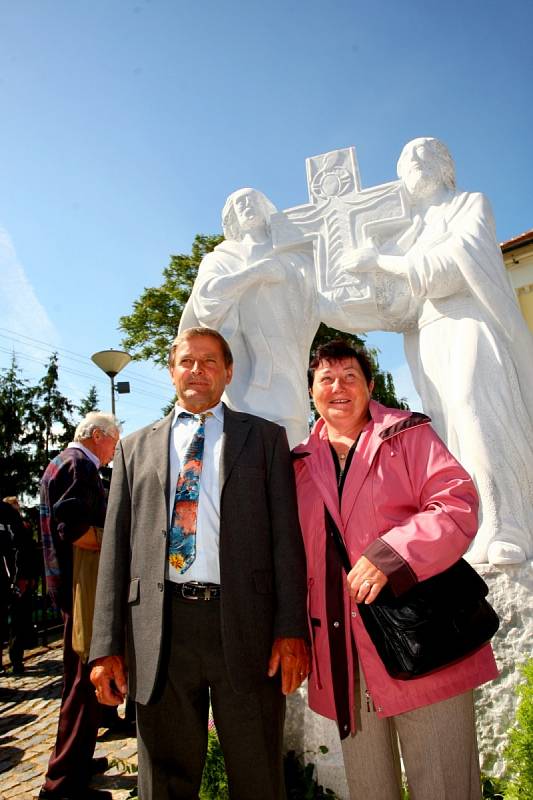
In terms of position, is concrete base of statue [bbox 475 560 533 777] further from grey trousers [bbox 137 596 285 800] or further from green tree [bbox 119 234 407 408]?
green tree [bbox 119 234 407 408]

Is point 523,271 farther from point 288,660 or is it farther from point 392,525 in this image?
point 288,660

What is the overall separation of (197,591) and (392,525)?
68 centimetres

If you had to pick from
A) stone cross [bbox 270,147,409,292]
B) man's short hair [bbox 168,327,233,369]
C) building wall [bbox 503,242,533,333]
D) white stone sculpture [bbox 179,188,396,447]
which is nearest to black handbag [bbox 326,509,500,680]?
man's short hair [bbox 168,327,233,369]

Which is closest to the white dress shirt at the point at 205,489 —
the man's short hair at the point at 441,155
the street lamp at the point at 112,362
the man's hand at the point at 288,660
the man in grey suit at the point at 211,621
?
the man in grey suit at the point at 211,621

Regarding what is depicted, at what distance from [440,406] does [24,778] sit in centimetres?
341

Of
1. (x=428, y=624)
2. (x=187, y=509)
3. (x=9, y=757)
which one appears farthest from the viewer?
(x=9, y=757)

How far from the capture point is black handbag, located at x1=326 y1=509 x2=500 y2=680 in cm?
150

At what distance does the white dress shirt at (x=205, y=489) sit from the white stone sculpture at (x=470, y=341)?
151 cm

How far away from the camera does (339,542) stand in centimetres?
175

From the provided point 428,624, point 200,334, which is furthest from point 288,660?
point 200,334

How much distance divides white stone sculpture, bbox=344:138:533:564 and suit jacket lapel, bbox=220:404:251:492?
1.48m

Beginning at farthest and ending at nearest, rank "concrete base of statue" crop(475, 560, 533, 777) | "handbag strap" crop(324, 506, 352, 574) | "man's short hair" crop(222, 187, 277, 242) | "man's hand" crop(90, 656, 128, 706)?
1. "man's short hair" crop(222, 187, 277, 242)
2. "concrete base of statue" crop(475, 560, 533, 777)
3. "man's hand" crop(90, 656, 128, 706)
4. "handbag strap" crop(324, 506, 352, 574)

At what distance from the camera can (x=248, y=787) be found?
1.75 meters

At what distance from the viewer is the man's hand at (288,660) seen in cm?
174
